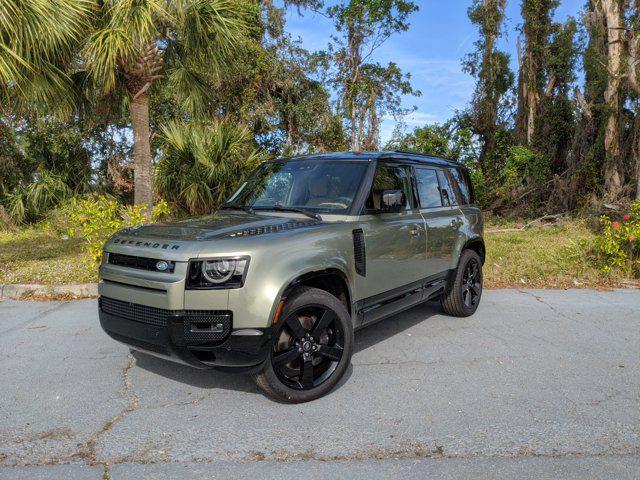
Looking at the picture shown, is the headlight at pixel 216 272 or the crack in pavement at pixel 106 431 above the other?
the headlight at pixel 216 272

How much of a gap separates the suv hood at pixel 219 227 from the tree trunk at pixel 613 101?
46.9 ft

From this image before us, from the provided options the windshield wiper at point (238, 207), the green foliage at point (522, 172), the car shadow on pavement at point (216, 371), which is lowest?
the car shadow on pavement at point (216, 371)

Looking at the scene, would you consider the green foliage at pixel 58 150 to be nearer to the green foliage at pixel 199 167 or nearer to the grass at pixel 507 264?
the grass at pixel 507 264

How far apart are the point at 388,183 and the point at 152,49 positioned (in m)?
7.21

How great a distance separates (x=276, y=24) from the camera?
19.5 m

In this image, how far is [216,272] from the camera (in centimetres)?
336

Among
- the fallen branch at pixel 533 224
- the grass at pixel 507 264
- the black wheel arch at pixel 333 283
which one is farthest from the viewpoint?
the fallen branch at pixel 533 224

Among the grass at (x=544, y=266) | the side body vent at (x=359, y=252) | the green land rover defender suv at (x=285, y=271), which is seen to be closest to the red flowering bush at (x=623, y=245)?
the grass at (x=544, y=266)

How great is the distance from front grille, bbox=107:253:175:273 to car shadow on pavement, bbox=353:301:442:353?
2184 mm

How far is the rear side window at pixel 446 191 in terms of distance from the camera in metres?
5.81

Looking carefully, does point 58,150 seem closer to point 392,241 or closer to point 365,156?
point 365,156

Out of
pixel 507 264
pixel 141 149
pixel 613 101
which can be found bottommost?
pixel 507 264

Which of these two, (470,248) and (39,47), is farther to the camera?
(39,47)

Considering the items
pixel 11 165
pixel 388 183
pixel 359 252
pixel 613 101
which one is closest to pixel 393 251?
pixel 359 252
